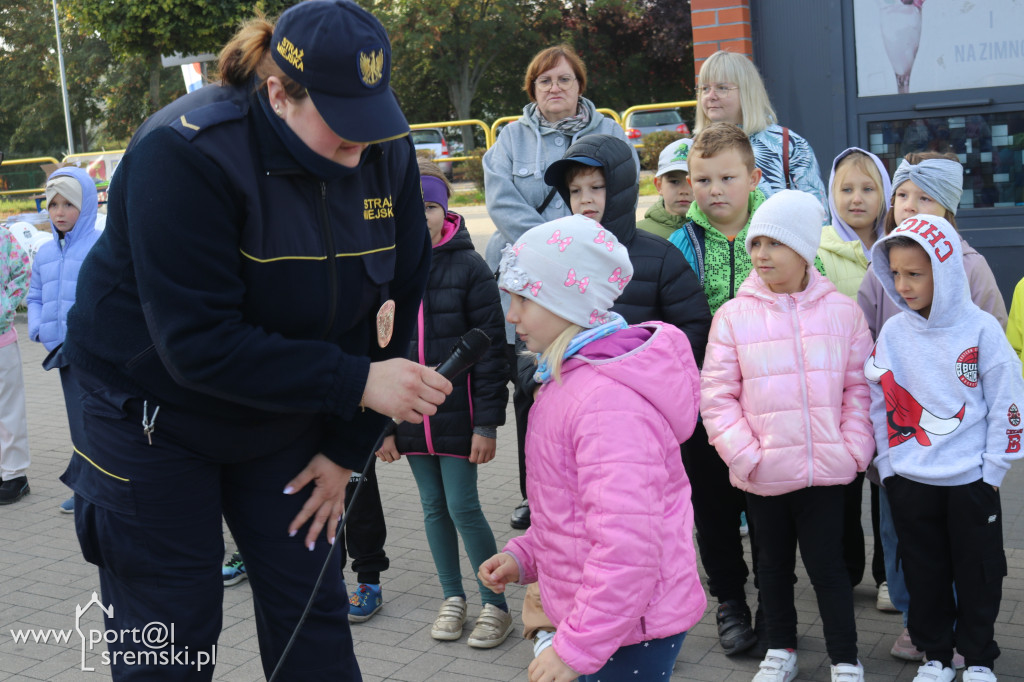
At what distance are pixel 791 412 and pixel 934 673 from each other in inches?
39.2

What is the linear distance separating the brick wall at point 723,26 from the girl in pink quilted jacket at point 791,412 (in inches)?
134

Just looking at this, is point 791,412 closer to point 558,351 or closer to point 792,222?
point 792,222

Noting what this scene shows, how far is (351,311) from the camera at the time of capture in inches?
99.7

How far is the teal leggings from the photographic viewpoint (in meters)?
4.30

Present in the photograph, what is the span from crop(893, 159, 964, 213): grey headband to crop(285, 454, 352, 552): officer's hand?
2684 millimetres

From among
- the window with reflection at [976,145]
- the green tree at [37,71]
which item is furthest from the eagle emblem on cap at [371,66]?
the green tree at [37,71]

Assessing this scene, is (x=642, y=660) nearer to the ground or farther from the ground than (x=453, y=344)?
nearer to the ground

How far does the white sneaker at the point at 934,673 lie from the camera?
3562 millimetres

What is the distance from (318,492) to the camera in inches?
105

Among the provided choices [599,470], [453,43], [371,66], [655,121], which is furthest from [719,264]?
[453,43]

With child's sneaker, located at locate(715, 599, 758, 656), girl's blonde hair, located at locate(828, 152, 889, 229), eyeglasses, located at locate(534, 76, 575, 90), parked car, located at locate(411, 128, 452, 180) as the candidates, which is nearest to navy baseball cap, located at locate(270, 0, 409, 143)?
child's sneaker, located at locate(715, 599, 758, 656)

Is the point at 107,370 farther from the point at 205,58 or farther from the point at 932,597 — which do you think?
the point at 205,58

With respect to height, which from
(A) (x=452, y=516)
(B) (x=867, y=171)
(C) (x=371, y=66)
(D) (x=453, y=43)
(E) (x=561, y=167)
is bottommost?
(A) (x=452, y=516)

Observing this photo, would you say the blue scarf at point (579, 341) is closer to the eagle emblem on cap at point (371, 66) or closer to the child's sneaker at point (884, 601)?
the eagle emblem on cap at point (371, 66)
